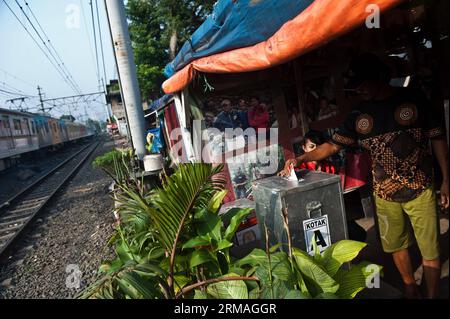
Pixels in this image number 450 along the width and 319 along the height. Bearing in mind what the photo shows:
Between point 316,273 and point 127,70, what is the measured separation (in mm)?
7949

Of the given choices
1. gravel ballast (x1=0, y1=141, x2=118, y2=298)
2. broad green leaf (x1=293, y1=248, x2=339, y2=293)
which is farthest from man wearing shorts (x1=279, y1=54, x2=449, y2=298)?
gravel ballast (x1=0, y1=141, x2=118, y2=298)

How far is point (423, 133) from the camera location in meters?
2.21

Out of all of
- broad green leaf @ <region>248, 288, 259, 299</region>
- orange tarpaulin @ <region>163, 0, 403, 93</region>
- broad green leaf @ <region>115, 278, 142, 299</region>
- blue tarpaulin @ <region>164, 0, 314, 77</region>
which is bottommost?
broad green leaf @ <region>248, 288, 259, 299</region>

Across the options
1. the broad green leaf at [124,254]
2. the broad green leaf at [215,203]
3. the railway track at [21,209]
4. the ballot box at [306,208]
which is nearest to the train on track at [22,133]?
the railway track at [21,209]

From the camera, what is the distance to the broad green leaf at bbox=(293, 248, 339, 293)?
193 centimetres

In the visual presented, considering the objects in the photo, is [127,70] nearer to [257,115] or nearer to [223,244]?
[257,115]

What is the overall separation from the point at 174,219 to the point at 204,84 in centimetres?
223

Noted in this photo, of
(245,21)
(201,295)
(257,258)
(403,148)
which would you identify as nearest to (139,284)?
(201,295)

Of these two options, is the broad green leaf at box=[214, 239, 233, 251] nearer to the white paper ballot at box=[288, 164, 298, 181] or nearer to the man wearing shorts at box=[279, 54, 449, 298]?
the white paper ballot at box=[288, 164, 298, 181]

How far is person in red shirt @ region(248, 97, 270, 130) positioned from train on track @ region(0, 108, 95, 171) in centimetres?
1502

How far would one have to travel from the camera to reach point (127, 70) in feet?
28.5
